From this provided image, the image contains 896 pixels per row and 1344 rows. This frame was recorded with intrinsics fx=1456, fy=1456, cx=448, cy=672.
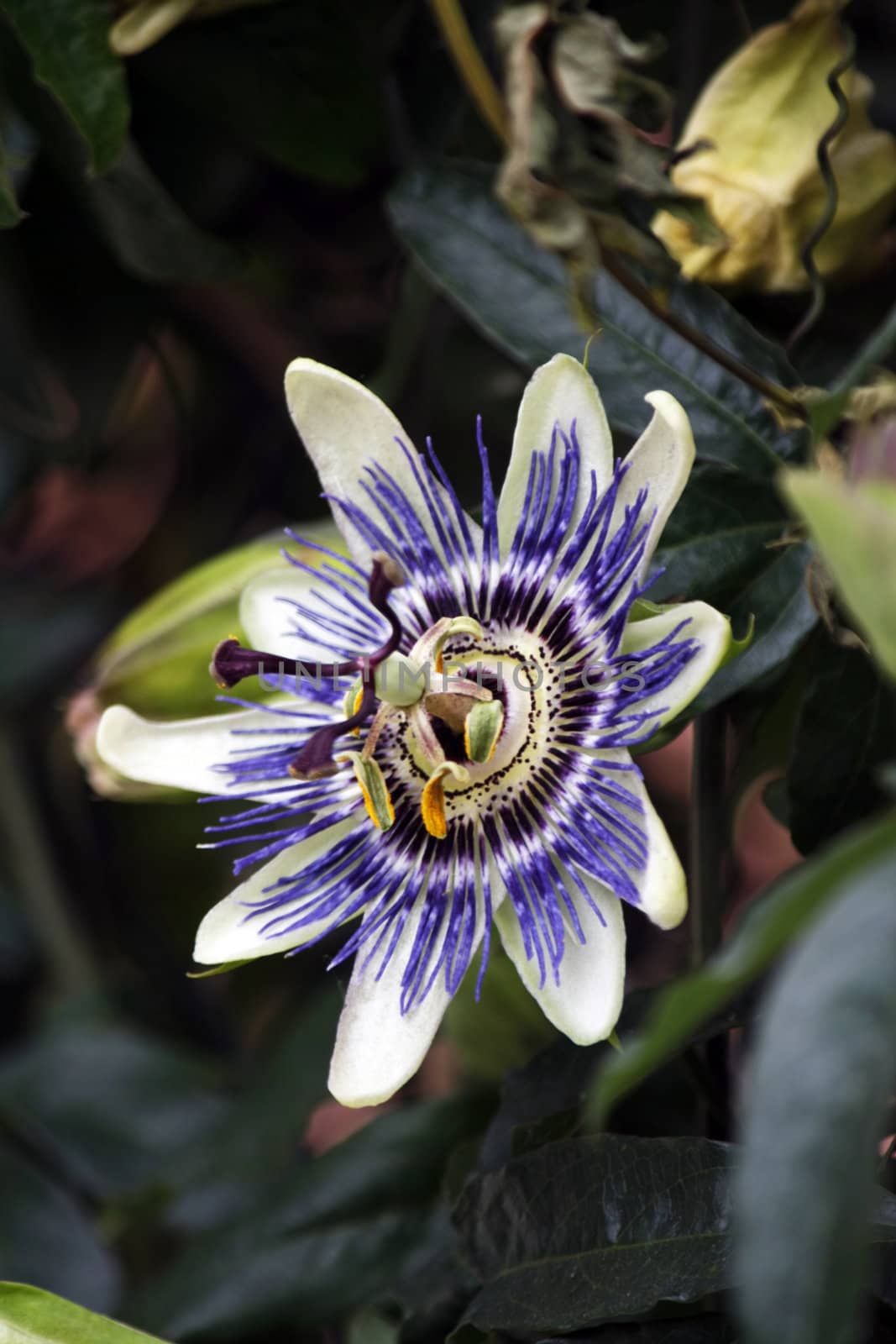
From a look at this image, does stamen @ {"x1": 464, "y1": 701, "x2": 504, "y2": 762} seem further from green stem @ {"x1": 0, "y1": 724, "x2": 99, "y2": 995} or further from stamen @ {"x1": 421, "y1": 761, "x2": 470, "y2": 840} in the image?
green stem @ {"x1": 0, "y1": 724, "x2": 99, "y2": 995}

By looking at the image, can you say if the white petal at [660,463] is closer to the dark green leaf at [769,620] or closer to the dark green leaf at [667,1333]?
the dark green leaf at [769,620]

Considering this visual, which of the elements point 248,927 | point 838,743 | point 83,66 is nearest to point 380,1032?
point 248,927

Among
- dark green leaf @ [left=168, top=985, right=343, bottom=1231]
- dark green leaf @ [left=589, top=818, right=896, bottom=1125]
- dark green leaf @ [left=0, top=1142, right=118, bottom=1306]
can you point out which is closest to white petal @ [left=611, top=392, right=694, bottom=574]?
dark green leaf @ [left=589, top=818, right=896, bottom=1125]

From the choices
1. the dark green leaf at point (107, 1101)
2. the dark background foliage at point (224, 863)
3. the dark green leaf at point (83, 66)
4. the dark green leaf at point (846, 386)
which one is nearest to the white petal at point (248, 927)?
the dark background foliage at point (224, 863)

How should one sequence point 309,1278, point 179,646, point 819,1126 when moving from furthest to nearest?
point 309,1278 < point 179,646 < point 819,1126

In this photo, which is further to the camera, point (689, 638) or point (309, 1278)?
point (309, 1278)

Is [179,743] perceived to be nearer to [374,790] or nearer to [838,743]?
[374,790]

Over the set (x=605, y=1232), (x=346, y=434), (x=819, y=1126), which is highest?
(x=819, y=1126)
